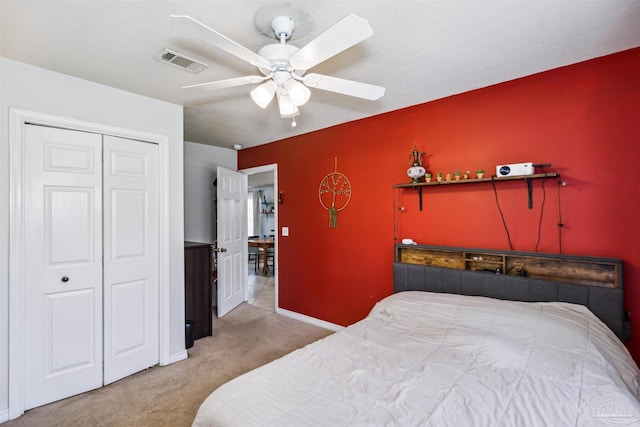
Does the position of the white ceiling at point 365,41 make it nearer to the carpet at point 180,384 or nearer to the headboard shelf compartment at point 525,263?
the headboard shelf compartment at point 525,263

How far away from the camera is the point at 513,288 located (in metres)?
2.30

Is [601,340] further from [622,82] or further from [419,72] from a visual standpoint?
[419,72]

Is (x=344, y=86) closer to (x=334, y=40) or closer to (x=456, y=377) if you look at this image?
(x=334, y=40)

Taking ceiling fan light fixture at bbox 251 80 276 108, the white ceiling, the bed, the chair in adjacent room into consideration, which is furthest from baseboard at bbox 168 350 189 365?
the chair in adjacent room

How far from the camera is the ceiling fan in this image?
123 centimetres

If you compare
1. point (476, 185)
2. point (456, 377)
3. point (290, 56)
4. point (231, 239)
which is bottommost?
point (456, 377)

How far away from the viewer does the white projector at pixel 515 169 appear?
226 centimetres

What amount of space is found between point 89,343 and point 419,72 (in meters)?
3.31

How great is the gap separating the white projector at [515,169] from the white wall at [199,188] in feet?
12.2

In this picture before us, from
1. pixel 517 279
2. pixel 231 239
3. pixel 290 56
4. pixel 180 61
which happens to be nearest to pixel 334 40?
pixel 290 56

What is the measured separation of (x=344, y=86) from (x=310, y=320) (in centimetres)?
300

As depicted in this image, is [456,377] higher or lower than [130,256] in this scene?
lower

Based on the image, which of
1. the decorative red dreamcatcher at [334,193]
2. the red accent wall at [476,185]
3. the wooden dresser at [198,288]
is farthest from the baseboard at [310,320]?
the decorative red dreamcatcher at [334,193]

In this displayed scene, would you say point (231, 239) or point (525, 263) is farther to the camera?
point (231, 239)
